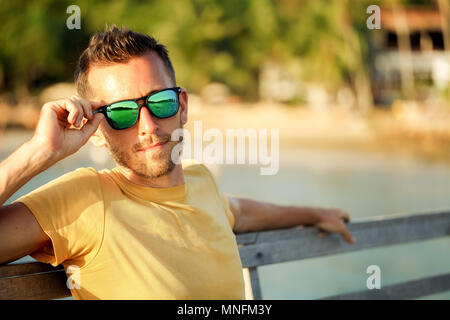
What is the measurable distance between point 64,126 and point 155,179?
0.38 meters

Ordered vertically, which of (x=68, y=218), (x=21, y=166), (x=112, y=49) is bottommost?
(x=68, y=218)

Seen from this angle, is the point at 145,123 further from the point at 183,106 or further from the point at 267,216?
the point at 267,216

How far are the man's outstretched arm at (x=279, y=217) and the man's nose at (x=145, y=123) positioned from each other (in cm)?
58

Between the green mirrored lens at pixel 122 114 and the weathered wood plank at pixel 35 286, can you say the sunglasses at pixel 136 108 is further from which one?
the weathered wood plank at pixel 35 286

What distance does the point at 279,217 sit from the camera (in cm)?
247

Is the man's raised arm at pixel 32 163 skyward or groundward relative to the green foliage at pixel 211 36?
groundward

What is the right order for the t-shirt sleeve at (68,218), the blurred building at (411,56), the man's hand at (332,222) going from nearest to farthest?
the t-shirt sleeve at (68,218) < the man's hand at (332,222) < the blurred building at (411,56)

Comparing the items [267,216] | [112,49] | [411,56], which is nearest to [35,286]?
[112,49]

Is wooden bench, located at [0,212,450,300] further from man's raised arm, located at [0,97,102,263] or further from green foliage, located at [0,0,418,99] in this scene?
green foliage, located at [0,0,418,99]

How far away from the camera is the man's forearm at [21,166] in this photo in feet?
4.99

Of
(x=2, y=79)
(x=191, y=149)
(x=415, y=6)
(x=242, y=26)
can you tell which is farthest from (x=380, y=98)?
(x=2, y=79)
